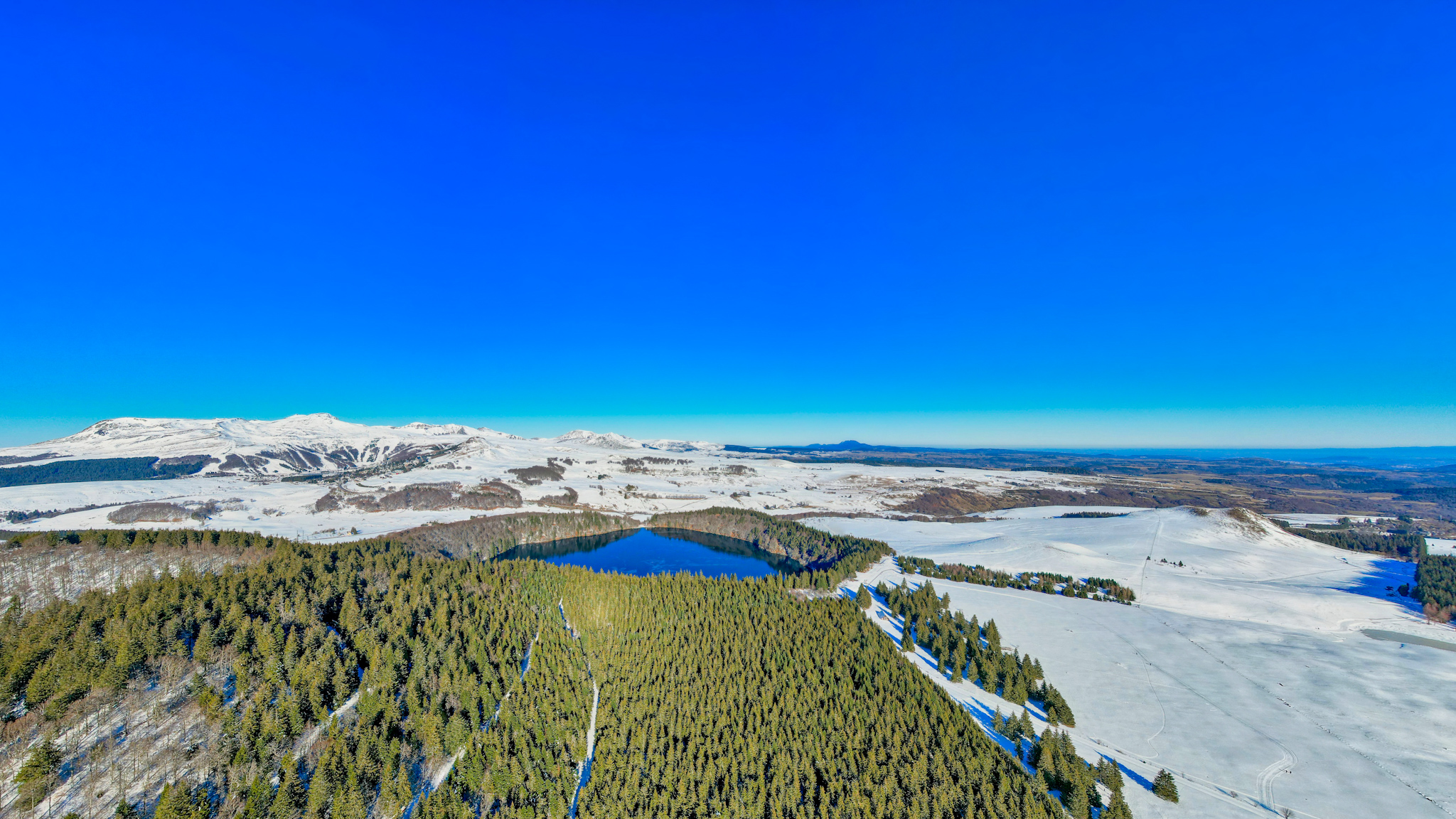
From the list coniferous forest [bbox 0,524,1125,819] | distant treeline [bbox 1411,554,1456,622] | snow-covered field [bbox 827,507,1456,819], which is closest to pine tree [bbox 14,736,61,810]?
coniferous forest [bbox 0,524,1125,819]

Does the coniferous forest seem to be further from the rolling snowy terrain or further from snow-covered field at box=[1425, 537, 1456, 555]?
snow-covered field at box=[1425, 537, 1456, 555]

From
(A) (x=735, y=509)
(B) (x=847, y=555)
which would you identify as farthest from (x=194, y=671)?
(A) (x=735, y=509)

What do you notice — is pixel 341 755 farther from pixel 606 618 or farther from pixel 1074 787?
pixel 1074 787

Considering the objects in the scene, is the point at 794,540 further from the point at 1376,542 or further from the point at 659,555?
the point at 1376,542

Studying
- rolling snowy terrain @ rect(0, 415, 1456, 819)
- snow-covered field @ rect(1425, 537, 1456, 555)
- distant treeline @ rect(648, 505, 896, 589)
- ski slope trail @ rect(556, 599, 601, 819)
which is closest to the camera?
ski slope trail @ rect(556, 599, 601, 819)

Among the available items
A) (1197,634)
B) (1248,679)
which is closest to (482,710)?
(1248,679)

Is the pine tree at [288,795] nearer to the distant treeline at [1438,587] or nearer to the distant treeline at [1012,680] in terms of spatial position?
the distant treeline at [1012,680]

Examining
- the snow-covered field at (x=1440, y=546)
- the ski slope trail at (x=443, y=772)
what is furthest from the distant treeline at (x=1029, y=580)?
the snow-covered field at (x=1440, y=546)
